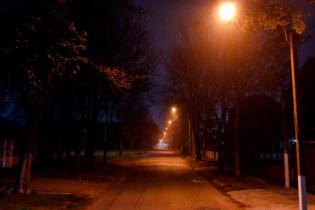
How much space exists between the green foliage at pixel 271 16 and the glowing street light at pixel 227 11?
397mm

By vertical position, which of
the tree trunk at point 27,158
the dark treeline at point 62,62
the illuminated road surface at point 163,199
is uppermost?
the dark treeline at point 62,62

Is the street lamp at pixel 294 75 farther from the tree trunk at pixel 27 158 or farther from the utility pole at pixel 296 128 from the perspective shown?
the tree trunk at pixel 27 158

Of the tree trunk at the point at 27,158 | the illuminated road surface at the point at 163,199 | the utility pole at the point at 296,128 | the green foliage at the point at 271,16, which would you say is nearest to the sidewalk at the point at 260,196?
the illuminated road surface at the point at 163,199

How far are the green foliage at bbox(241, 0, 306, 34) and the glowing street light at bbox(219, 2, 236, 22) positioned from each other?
0.40 m

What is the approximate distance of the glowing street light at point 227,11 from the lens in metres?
13.3

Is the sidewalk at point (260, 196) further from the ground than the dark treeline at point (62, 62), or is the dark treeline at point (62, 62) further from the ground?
the dark treeline at point (62, 62)

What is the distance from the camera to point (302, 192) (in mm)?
11828

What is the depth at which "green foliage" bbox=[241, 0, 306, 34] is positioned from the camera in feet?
39.4

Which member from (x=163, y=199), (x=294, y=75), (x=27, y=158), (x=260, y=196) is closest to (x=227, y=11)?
(x=294, y=75)

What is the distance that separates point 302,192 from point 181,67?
32.2 meters

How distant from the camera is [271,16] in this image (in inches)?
494

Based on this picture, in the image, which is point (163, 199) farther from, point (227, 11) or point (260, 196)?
point (227, 11)

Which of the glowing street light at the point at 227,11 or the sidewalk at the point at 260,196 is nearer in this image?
the glowing street light at the point at 227,11

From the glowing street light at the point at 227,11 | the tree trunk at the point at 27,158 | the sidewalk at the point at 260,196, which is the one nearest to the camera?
the glowing street light at the point at 227,11
